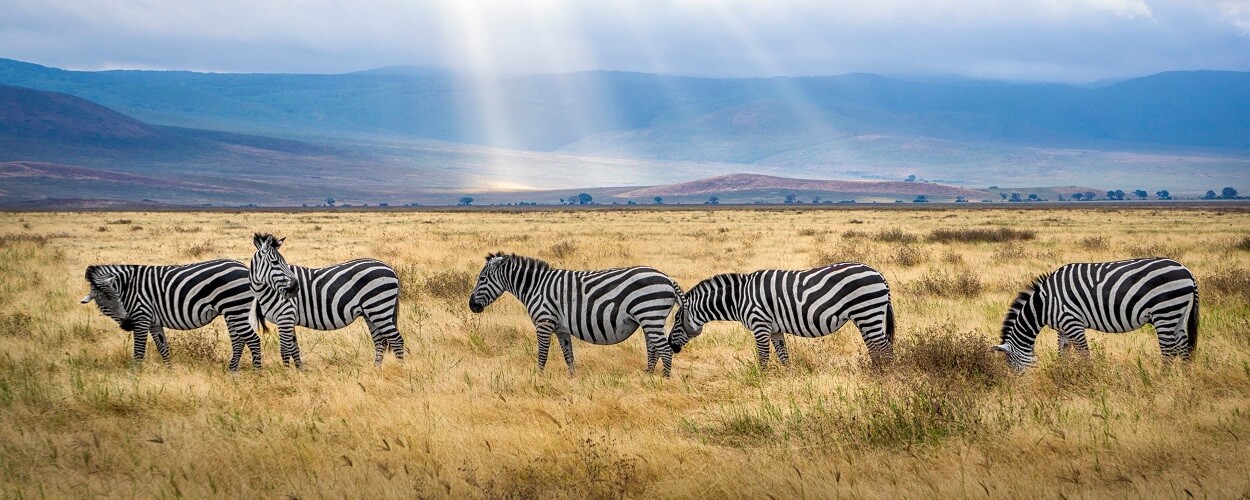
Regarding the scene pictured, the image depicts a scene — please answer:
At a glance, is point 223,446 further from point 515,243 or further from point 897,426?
point 515,243

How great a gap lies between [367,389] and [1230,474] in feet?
27.0

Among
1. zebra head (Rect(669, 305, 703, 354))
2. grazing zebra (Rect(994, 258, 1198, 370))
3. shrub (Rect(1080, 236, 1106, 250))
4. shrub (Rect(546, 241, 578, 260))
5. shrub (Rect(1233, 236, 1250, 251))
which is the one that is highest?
grazing zebra (Rect(994, 258, 1198, 370))

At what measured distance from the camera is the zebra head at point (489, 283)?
464 inches

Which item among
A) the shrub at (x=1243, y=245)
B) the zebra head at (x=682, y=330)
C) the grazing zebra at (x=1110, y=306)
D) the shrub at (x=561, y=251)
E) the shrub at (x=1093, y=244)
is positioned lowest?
the shrub at (x=561, y=251)

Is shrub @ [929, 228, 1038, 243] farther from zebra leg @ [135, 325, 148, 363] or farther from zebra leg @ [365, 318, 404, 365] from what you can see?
zebra leg @ [135, 325, 148, 363]

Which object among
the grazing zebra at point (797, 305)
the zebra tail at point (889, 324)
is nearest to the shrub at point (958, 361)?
the grazing zebra at point (797, 305)

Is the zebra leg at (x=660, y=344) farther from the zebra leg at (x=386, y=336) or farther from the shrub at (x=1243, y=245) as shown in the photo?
the shrub at (x=1243, y=245)

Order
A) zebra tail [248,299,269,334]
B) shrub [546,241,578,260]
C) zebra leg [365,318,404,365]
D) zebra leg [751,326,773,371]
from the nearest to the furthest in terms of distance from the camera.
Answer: zebra leg [751,326,773,371] < zebra tail [248,299,269,334] < zebra leg [365,318,404,365] < shrub [546,241,578,260]

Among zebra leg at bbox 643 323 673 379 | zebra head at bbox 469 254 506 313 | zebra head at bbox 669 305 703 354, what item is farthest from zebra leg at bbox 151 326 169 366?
zebra head at bbox 669 305 703 354

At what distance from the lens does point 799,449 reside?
7832mm

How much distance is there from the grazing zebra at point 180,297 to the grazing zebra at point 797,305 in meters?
5.51

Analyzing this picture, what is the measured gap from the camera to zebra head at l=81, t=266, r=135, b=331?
37.8ft

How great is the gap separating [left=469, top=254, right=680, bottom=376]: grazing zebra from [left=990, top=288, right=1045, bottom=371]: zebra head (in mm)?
3975

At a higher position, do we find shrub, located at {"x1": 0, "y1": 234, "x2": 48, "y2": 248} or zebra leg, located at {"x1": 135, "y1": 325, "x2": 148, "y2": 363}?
zebra leg, located at {"x1": 135, "y1": 325, "x2": 148, "y2": 363}
